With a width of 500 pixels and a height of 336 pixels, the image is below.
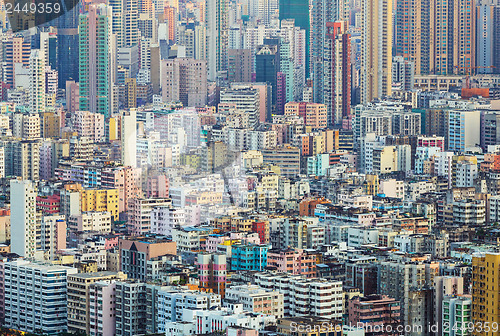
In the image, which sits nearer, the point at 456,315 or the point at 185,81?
the point at 456,315

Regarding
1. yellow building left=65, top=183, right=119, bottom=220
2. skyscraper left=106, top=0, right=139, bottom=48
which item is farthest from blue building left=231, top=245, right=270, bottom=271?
skyscraper left=106, top=0, right=139, bottom=48

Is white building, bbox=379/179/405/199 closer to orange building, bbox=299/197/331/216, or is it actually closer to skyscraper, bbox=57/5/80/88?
orange building, bbox=299/197/331/216

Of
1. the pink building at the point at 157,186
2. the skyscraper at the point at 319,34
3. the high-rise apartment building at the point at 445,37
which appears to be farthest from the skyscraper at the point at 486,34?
the pink building at the point at 157,186

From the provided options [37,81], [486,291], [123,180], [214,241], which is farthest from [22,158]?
[486,291]

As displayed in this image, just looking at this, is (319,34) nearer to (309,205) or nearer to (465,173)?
(465,173)

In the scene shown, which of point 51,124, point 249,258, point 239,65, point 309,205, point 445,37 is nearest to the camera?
point 249,258

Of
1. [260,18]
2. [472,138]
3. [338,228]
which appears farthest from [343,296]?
[260,18]
